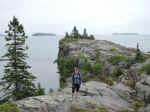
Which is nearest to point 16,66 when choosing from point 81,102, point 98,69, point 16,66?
point 16,66

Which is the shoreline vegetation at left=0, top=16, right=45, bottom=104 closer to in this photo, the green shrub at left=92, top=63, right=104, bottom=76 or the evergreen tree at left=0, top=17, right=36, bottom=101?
the evergreen tree at left=0, top=17, right=36, bottom=101

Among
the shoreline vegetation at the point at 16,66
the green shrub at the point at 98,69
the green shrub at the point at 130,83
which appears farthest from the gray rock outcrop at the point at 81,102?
the green shrub at the point at 98,69

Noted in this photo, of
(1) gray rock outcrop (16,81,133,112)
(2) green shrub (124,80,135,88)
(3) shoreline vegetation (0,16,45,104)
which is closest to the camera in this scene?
(1) gray rock outcrop (16,81,133,112)

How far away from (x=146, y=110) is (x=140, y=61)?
613 inches

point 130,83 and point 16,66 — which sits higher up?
point 16,66

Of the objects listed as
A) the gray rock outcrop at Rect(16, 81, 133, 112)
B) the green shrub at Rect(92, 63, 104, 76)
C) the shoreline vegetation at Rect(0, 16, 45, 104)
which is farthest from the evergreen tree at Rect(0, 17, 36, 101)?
the green shrub at Rect(92, 63, 104, 76)

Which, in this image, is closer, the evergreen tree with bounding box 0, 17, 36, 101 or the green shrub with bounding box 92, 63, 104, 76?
the evergreen tree with bounding box 0, 17, 36, 101

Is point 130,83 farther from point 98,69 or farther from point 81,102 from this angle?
point 98,69

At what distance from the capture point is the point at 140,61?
26.5 metres

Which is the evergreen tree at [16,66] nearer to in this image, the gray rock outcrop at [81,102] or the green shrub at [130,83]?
the gray rock outcrop at [81,102]

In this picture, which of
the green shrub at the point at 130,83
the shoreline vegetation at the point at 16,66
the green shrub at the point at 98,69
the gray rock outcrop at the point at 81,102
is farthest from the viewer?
the green shrub at the point at 98,69

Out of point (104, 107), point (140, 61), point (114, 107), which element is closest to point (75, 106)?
point (104, 107)

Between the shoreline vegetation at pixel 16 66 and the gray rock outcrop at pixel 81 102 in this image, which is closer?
the gray rock outcrop at pixel 81 102

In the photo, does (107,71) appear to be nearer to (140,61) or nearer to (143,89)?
(140,61)
